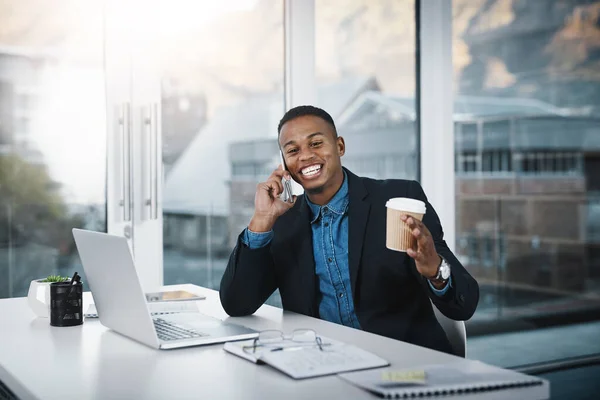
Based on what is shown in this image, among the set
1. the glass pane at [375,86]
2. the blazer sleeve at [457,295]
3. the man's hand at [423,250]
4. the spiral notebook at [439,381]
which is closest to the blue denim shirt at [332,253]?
the blazer sleeve at [457,295]

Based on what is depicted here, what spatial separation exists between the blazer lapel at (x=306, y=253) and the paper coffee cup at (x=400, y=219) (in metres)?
0.48

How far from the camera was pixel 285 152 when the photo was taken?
Answer: 7.76ft

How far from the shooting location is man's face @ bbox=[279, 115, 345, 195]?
2.30m

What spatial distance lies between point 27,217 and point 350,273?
5.44 ft

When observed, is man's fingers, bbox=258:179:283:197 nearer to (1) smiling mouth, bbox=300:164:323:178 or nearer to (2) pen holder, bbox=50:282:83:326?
(1) smiling mouth, bbox=300:164:323:178

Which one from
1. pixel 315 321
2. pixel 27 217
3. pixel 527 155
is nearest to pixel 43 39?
pixel 27 217

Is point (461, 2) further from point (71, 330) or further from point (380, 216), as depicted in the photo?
point (71, 330)

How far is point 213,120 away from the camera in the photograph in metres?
3.53

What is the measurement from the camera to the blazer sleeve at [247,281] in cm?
211

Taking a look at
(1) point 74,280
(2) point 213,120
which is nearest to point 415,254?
(1) point 74,280

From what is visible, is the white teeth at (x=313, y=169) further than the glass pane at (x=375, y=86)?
No

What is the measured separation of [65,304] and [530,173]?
11.1ft

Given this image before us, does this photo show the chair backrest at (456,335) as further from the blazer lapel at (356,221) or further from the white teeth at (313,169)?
the white teeth at (313,169)

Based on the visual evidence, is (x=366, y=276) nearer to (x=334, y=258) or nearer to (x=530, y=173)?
(x=334, y=258)
